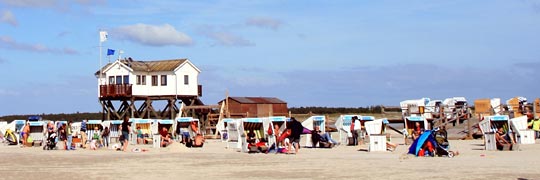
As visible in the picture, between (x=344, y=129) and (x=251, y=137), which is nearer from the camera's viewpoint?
(x=251, y=137)

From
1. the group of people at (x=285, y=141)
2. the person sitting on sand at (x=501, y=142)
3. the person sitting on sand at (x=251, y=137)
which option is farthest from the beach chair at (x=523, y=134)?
the person sitting on sand at (x=251, y=137)

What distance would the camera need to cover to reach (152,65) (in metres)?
60.1

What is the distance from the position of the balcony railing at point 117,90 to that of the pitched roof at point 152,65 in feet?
4.75

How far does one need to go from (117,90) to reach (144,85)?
1.93 m

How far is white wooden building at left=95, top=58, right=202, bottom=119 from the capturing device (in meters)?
57.6

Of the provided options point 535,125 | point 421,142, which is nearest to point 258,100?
point 535,125

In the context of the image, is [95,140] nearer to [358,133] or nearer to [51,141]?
[51,141]

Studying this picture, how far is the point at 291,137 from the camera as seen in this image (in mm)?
25125

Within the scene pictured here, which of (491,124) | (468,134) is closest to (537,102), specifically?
(468,134)

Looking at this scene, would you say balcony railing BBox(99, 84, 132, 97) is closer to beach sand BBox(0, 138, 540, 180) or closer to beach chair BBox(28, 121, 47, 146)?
beach chair BBox(28, 121, 47, 146)

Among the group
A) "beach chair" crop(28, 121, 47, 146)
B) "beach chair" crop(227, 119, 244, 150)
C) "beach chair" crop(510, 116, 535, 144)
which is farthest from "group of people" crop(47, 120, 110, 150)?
"beach chair" crop(510, 116, 535, 144)

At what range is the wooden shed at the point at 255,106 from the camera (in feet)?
190

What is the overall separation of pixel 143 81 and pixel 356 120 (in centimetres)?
2891

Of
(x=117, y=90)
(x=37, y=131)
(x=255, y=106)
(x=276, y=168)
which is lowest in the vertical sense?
(x=276, y=168)
